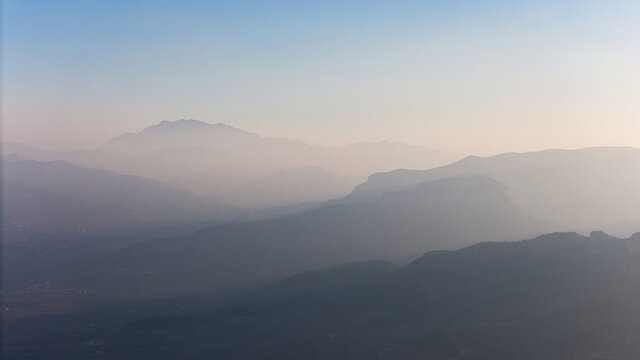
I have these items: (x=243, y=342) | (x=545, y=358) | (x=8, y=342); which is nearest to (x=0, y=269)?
(x=8, y=342)

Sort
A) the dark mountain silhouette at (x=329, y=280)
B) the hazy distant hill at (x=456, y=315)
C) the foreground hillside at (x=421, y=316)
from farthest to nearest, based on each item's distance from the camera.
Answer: the dark mountain silhouette at (x=329, y=280)
the foreground hillside at (x=421, y=316)
the hazy distant hill at (x=456, y=315)

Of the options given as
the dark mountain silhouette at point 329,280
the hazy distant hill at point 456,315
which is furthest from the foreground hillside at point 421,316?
the dark mountain silhouette at point 329,280

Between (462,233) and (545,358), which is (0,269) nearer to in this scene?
(462,233)

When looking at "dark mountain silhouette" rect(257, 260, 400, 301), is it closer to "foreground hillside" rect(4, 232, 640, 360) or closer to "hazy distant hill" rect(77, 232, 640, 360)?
"foreground hillside" rect(4, 232, 640, 360)

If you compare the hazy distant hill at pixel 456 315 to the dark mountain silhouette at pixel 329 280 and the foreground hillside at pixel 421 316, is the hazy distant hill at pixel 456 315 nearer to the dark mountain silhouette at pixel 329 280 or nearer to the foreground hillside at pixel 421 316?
the foreground hillside at pixel 421 316

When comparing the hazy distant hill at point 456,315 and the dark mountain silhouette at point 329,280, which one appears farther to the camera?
the dark mountain silhouette at point 329,280

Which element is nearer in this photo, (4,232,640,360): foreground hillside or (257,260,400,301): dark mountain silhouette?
(4,232,640,360): foreground hillside

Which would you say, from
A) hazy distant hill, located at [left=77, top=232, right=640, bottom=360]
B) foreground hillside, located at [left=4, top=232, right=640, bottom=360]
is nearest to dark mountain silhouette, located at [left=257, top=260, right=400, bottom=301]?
foreground hillside, located at [left=4, top=232, right=640, bottom=360]

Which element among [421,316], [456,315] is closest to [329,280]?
[421,316]

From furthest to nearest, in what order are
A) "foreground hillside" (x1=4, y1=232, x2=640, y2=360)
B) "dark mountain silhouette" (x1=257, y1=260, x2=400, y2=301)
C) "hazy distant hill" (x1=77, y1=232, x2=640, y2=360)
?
"dark mountain silhouette" (x1=257, y1=260, x2=400, y2=301)
"foreground hillside" (x1=4, y1=232, x2=640, y2=360)
"hazy distant hill" (x1=77, y1=232, x2=640, y2=360)

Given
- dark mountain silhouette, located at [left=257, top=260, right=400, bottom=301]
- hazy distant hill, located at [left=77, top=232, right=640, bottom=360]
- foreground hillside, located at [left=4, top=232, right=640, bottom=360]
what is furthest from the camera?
dark mountain silhouette, located at [left=257, top=260, right=400, bottom=301]
